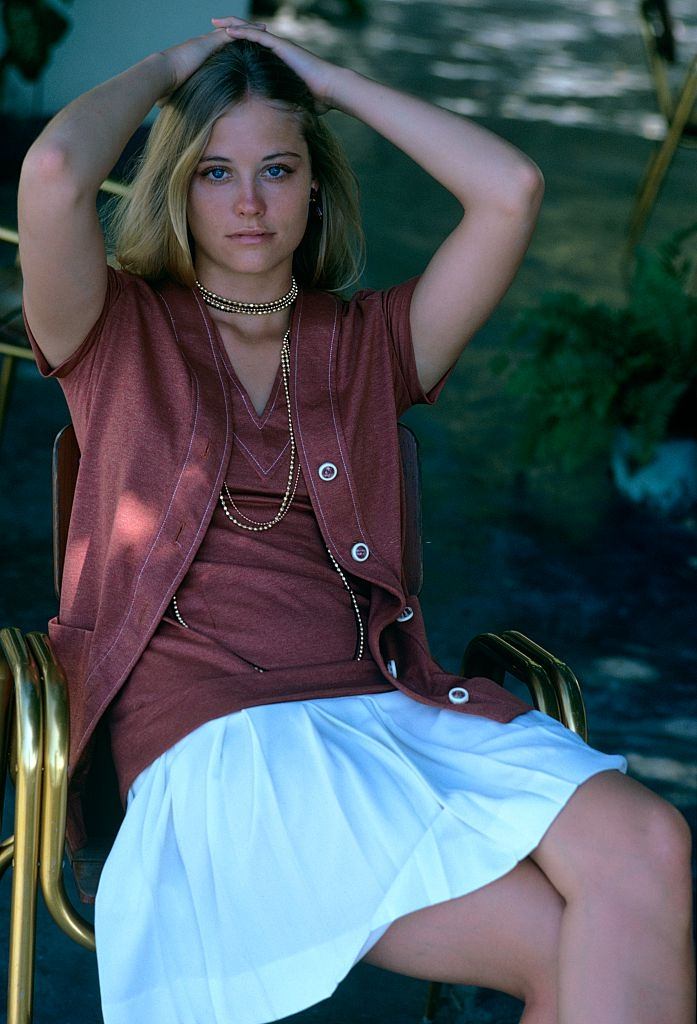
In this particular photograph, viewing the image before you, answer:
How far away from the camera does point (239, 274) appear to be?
2.26 m

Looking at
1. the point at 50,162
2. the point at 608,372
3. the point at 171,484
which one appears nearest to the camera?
the point at 50,162

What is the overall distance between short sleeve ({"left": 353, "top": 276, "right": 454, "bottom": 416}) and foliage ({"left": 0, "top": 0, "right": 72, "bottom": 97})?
428 centimetres

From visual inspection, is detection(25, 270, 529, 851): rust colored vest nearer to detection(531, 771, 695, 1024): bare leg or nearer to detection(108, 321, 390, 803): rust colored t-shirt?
detection(108, 321, 390, 803): rust colored t-shirt

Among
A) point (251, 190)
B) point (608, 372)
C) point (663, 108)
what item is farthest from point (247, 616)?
point (663, 108)

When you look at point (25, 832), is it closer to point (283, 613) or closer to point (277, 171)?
point (283, 613)

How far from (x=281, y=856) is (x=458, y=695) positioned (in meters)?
0.40

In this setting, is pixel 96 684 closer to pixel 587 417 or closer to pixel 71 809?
pixel 71 809

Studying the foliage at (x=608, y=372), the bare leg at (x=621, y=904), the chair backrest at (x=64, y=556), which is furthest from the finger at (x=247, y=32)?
the foliage at (x=608, y=372)

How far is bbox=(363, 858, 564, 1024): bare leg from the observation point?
69.5 inches

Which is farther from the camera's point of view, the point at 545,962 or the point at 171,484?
the point at 171,484

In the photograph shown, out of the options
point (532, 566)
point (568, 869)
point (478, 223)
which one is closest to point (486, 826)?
point (568, 869)

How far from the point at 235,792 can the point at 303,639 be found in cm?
31

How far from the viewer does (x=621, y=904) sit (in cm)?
171

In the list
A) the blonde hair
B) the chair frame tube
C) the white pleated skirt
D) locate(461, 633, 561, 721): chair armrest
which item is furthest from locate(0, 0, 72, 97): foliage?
the white pleated skirt
